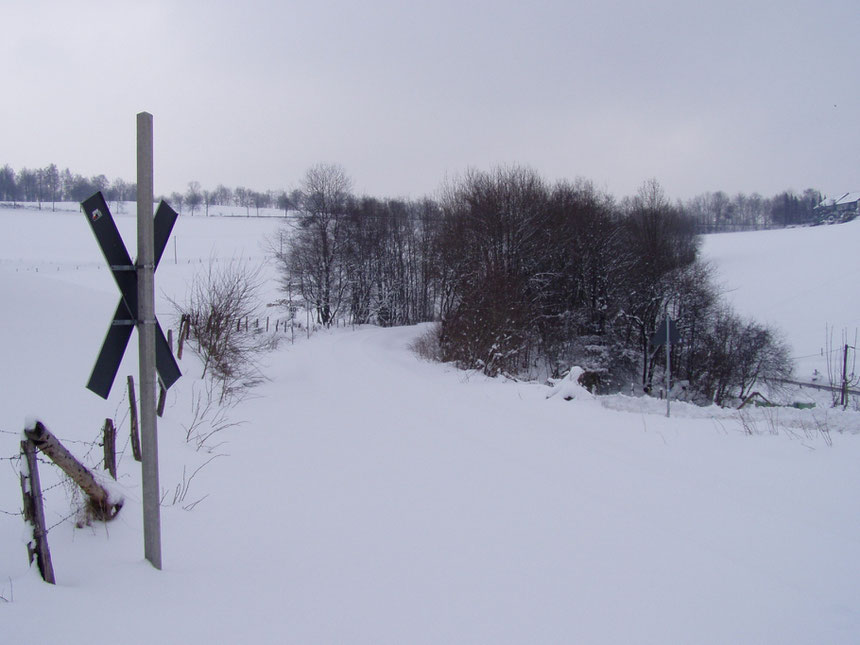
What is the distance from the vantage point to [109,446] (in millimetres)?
4914

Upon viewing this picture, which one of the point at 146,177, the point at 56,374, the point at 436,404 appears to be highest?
the point at 146,177

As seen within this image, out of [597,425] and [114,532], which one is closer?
[114,532]

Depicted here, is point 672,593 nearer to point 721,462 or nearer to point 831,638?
point 831,638

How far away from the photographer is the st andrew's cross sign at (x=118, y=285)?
281 centimetres

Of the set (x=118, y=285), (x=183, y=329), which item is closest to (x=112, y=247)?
(x=118, y=285)

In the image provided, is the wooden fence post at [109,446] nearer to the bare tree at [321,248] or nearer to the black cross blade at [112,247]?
the black cross blade at [112,247]

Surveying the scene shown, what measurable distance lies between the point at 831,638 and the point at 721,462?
12.3 ft

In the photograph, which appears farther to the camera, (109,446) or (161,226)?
(109,446)

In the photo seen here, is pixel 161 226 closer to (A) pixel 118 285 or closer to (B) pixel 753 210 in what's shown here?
(A) pixel 118 285

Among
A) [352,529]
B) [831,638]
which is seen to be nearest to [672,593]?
[831,638]

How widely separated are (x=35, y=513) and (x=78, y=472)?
579 mm

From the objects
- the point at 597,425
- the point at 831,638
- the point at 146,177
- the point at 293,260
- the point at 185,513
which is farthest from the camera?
the point at 293,260

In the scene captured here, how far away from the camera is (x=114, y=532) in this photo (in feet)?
11.9

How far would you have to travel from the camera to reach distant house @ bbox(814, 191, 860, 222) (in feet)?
324
